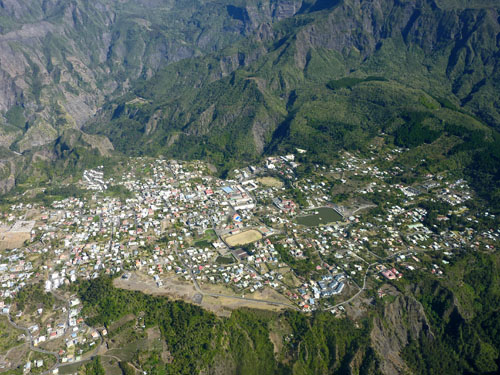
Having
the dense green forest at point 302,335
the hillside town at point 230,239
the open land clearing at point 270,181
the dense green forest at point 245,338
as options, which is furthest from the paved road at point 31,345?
the open land clearing at point 270,181

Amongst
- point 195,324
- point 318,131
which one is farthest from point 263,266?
point 318,131

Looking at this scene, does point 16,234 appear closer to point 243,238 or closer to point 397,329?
point 243,238

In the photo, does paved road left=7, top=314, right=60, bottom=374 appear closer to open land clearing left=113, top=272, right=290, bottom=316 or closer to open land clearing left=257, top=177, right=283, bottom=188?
open land clearing left=113, top=272, right=290, bottom=316

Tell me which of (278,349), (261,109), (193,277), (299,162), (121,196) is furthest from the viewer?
(261,109)

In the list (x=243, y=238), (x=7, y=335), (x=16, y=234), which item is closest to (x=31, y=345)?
(x=7, y=335)

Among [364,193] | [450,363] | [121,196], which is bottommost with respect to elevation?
[121,196]

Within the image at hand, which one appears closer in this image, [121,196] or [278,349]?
[278,349]

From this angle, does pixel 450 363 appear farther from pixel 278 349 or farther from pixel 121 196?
pixel 121 196
